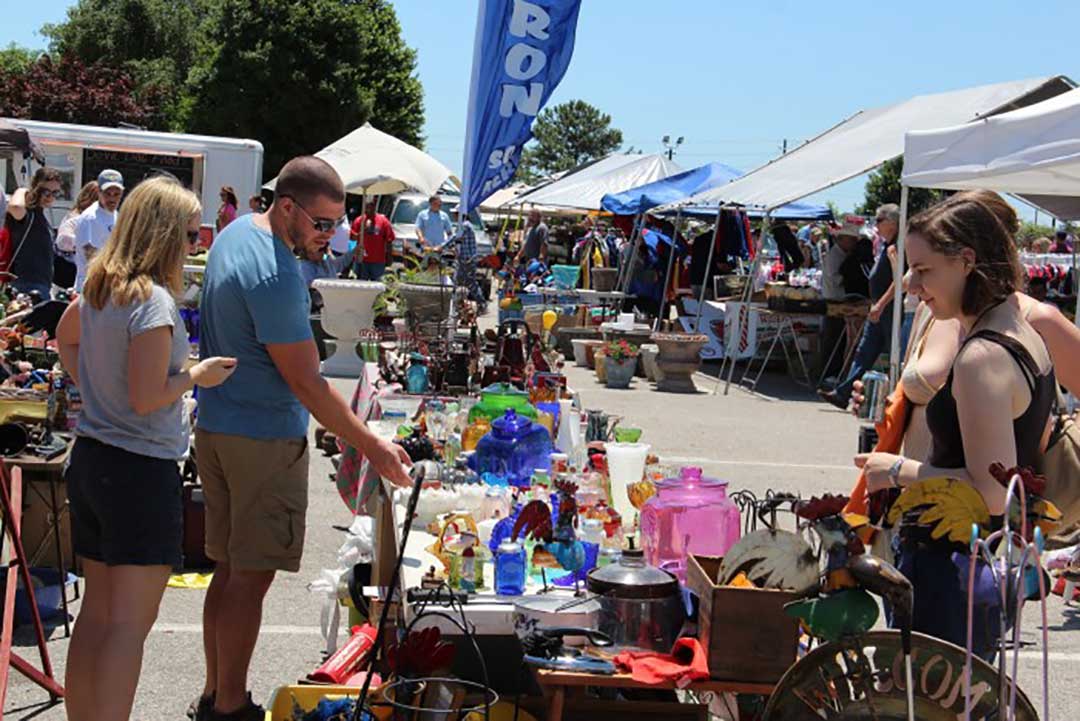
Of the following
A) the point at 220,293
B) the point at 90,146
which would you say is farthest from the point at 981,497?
the point at 90,146

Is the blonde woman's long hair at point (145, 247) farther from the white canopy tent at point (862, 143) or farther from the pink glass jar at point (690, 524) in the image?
the white canopy tent at point (862, 143)

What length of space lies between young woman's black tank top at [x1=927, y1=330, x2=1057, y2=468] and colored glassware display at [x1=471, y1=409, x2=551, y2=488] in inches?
88.8

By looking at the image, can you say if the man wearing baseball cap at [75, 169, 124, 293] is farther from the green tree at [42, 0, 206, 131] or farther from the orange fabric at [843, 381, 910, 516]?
the green tree at [42, 0, 206, 131]

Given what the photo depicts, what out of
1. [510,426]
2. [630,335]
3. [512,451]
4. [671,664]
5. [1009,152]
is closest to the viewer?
[671,664]

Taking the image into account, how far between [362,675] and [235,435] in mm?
846

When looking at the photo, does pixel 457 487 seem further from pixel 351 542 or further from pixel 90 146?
pixel 90 146

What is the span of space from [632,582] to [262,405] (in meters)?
1.35

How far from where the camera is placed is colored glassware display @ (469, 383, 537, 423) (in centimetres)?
596

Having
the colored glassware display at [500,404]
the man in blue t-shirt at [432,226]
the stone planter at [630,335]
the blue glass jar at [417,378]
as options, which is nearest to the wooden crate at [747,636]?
the colored glassware display at [500,404]

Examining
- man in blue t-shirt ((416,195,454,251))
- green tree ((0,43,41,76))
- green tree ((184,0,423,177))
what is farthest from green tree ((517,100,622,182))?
man in blue t-shirt ((416,195,454,251))

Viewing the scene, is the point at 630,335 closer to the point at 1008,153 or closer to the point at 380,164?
the point at 380,164

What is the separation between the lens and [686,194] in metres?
19.4

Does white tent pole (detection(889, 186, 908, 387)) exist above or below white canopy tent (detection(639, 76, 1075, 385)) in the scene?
below

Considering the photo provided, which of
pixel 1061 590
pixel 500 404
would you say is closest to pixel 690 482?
pixel 500 404
